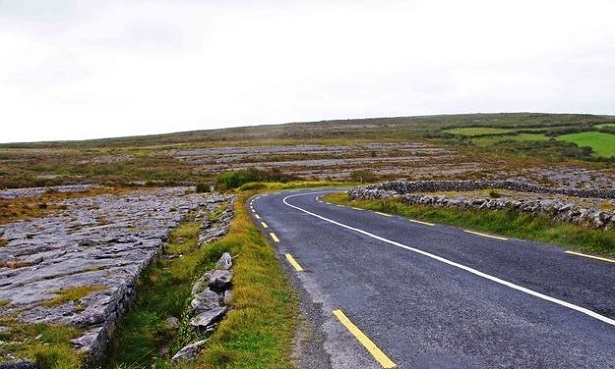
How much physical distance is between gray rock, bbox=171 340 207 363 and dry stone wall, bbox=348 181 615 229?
12.0 meters

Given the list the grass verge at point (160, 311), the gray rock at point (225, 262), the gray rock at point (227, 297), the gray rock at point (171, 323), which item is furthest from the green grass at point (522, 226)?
the gray rock at point (171, 323)

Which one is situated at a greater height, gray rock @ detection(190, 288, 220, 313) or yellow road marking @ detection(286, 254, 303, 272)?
gray rock @ detection(190, 288, 220, 313)

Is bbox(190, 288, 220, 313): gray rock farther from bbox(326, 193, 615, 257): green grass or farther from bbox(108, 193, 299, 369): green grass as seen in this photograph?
bbox(326, 193, 615, 257): green grass

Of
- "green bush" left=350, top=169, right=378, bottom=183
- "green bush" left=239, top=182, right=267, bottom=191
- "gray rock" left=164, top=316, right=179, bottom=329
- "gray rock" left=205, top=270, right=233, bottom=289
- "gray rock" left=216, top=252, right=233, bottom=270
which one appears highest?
"gray rock" left=205, top=270, right=233, bottom=289

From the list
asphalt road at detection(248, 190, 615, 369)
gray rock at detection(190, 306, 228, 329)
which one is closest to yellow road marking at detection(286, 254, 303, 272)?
asphalt road at detection(248, 190, 615, 369)

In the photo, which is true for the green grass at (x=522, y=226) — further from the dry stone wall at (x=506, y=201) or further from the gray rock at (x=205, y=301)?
the gray rock at (x=205, y=301)

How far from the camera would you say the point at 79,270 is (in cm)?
1191

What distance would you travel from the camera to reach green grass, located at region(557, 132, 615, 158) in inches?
3762

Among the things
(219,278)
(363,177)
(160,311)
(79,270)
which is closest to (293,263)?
(219,278)

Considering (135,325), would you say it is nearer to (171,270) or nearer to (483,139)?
(171,270)

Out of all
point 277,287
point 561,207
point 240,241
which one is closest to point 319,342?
point 277,287

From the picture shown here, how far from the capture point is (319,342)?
276 inches

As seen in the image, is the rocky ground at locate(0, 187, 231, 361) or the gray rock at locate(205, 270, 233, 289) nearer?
the rocky ground at locate(0, 187, 231, 361)

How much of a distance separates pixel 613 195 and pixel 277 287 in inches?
1438
